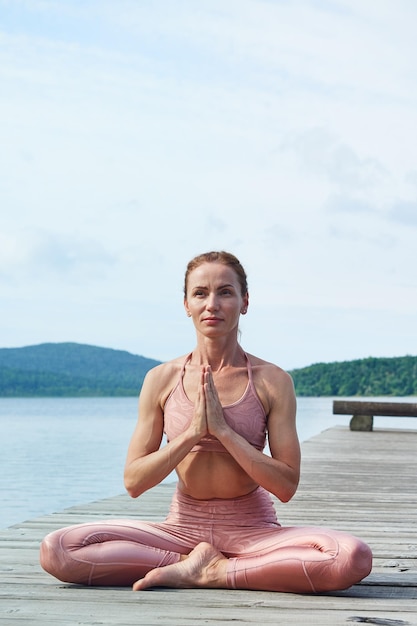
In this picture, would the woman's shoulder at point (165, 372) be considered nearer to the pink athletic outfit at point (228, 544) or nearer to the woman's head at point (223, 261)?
the pink athletic outfit at point (228, 544)

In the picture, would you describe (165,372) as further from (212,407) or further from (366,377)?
(366,377)

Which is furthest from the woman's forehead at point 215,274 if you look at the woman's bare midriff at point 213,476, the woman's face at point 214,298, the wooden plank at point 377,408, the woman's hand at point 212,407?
the wooden plank at point 377,408

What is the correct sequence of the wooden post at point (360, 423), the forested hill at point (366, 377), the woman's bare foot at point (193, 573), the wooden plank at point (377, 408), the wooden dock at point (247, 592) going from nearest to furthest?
the wooden dock at point (247, 592), the woman's bare foot at point (193, 573), the wooden plank at point (377, 408), the wooden post at point (360, 423), the forested hill at point (366, 377)

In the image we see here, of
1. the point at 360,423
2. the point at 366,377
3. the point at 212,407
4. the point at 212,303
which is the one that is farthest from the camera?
the point at 366,377

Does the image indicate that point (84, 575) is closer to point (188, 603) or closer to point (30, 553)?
point (188, 603)

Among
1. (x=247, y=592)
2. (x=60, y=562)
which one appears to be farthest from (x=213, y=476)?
(x=60, y=562)

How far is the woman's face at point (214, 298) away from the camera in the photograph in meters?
4.11

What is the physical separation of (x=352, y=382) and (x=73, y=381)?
5781cm

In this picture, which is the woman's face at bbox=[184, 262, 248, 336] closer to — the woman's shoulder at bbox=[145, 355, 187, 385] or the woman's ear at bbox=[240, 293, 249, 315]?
the woman's ear at bbox=[240, 293, 249, 315]

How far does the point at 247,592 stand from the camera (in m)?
4.12

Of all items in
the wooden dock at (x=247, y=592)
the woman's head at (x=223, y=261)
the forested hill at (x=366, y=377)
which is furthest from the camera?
the forested hill at (x=366, y=377)

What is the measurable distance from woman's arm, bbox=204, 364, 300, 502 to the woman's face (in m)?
0.23

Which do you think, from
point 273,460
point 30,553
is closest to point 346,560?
point 273,460

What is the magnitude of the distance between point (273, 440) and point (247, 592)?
618mm
